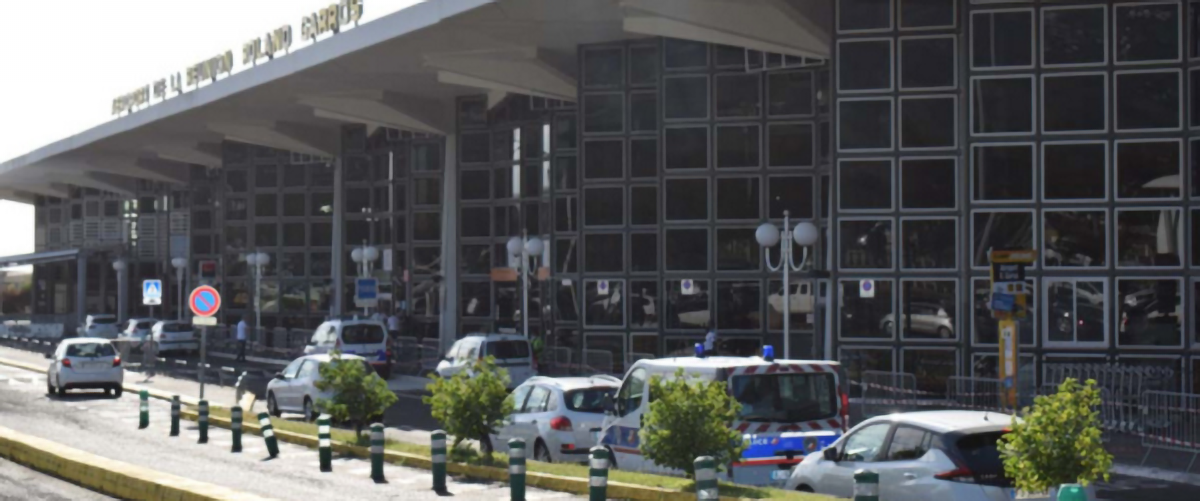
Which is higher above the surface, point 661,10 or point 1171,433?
point 661,10

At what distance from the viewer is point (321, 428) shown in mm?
21250

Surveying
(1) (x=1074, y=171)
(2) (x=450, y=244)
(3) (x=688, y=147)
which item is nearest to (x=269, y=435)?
(1) (x=1074, y=171)

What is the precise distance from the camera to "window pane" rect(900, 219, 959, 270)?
1283 inches

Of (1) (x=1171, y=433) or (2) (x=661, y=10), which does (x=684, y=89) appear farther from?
(1) (x=1171, y=433)

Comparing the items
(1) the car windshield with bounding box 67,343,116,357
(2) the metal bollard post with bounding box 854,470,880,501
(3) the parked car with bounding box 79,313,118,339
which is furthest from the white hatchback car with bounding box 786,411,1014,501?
(3) the parked car with bounding box 79,313,118,339

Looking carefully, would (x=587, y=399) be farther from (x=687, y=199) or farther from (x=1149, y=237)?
(x=687, y=199)

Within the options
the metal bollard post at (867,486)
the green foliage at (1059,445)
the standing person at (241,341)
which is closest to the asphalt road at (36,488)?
the metal bollard post at (867,486)

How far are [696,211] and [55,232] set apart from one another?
6779 cm

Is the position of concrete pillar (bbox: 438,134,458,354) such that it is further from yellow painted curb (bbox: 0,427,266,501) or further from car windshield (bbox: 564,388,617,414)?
car windshield (bbox: 564,388,617,414)

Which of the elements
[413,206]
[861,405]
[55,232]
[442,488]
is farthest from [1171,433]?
[55,232]

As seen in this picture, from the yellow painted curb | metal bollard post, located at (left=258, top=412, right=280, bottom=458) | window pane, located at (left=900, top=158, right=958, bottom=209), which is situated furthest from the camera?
window pane, located at (left=900, top=158, right=958, bottom=209)

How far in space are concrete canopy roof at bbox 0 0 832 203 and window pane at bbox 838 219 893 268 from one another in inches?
204

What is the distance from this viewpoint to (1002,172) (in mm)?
31797

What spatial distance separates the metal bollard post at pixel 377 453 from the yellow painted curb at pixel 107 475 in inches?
Result: 104
